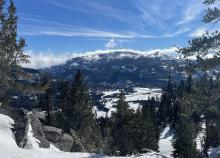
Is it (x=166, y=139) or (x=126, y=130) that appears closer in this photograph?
(x=126, y=130)

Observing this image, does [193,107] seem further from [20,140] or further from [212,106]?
[20,140]

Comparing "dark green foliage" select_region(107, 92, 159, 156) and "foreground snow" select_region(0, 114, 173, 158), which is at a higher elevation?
"foreground snow" select_region(0, 114, 173, 158)

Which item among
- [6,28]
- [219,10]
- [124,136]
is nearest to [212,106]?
[219,10]

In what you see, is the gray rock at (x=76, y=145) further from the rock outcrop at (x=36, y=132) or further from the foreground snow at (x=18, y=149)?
the foreground snow at (x=18, y=149)

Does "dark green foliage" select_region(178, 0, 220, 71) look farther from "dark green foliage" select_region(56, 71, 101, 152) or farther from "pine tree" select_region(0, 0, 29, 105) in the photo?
"dark green foliage" select_region(56, 71, 101, 152)

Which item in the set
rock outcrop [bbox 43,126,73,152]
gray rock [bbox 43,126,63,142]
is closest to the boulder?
rock outcrop [bbox 43,126,73,152]

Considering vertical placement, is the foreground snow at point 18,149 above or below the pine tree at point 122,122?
above

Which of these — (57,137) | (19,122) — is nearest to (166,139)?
(57,137)

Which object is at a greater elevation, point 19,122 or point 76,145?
point 19,122

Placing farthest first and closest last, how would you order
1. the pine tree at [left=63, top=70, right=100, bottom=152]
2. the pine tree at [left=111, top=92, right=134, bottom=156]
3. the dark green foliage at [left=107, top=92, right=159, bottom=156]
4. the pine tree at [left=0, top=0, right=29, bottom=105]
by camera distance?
the pine tree at [left=63, top=70, right=100, bottom=152], the dark green foliage at [left=107, top=92, right=159, bottom=156], the pine tree at [left=111, top=92, right=134, bottom=156], the pine tree at [left=0, top=0, right=29, bottom=105]

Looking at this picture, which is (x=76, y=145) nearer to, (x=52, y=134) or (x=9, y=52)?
(x=52, y=134)

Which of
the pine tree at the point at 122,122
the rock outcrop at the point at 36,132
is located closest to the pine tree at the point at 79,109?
the pine tree at the point at 122,122

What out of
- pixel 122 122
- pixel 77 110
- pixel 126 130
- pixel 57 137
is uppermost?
pixel 77 110

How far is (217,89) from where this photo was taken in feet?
86.9
